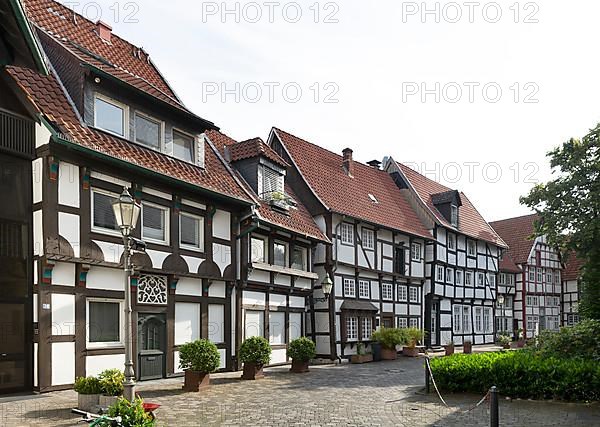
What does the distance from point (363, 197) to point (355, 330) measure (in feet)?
23.0

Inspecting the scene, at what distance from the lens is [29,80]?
14.4 m

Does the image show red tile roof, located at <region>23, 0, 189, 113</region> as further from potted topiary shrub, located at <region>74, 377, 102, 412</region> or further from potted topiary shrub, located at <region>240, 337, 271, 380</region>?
potted topiary shrub, located at <region>74, 377, 102, 412</region>

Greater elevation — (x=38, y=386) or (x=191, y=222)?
(x=191, y=222)

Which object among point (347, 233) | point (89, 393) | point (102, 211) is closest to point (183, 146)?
point (102, 211)

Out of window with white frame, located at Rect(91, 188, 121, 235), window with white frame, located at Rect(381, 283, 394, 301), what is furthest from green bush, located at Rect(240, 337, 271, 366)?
window with white frame, located at Rect(381, 283, 394, 301)

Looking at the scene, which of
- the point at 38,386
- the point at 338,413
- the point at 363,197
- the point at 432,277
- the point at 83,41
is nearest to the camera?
the point at 338,413

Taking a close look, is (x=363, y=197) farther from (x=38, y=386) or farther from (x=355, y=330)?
(x=38, y=386)

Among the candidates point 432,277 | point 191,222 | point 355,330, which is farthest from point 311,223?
point 432,277

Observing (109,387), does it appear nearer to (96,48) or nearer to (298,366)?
(298,366)

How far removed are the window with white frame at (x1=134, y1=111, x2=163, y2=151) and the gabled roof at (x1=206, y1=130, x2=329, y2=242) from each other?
4057mm

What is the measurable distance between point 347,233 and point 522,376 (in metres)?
13.8

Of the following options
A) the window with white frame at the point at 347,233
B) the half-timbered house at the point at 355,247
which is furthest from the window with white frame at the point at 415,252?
the window with white frame at the point at 347,233

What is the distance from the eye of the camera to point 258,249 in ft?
68.8

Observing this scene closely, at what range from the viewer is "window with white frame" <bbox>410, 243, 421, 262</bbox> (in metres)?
31.6
